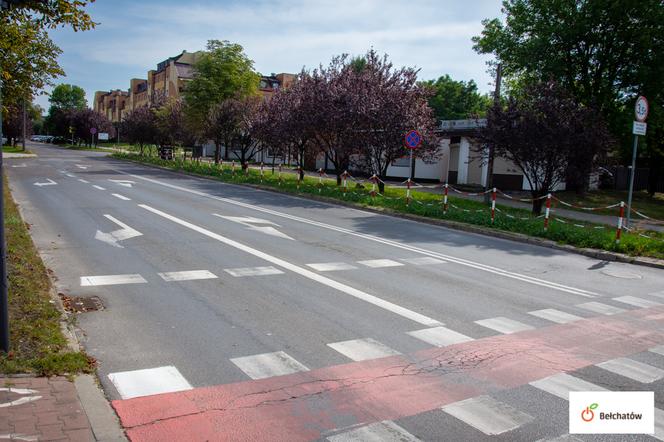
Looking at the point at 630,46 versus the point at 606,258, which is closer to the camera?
the point at 606,258

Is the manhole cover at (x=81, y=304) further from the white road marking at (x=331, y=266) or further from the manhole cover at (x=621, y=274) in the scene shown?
the manhole cover at (x=621, y=274)

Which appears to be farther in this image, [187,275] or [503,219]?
[503,219]

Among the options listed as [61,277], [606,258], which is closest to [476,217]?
[606,258]

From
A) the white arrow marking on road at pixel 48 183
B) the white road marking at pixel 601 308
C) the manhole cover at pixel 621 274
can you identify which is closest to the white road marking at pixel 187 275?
the white road marking at pixel 601 308

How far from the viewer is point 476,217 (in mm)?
16812

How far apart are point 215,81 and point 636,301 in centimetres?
4201

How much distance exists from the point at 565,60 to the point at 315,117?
12403mm

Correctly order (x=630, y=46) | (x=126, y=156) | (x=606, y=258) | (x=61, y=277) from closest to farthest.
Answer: (x=61, y=277)
(x=606, y=258)
(x=630, y=46)
(x=126, y=156)

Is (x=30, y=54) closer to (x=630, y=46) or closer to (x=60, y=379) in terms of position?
(x=60, y=379)

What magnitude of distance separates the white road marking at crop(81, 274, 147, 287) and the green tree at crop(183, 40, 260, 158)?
36.4 meters

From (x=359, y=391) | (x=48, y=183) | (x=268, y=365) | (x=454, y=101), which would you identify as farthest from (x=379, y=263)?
(x=454, y=101)

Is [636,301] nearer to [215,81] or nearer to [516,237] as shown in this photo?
[516,237]

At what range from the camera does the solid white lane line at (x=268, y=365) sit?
5.13m

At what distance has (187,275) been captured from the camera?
888cm
